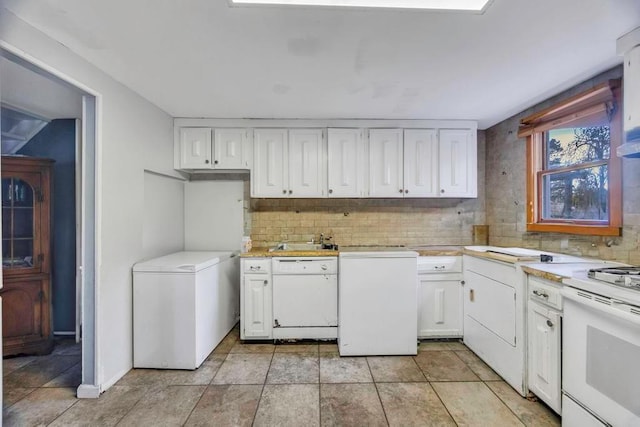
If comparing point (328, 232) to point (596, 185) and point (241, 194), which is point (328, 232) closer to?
point (241, 194)

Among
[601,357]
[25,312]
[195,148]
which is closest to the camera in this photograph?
[601,357]

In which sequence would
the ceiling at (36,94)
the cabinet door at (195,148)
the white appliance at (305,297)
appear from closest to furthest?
the ceiling at (36,94), the white appliance at (305,297), the cabinet door at (195,148)

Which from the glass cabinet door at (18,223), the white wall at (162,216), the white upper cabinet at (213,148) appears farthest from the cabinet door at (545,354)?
the glass cabinet door at (18,223)

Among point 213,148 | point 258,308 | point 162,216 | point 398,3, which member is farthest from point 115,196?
point 398,3

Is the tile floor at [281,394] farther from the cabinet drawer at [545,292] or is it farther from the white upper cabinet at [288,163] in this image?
the white upper cabinet at [288,163]

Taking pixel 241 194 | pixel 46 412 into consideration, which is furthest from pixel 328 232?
pixel 46 412

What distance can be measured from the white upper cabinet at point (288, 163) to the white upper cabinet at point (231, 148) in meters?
0.11

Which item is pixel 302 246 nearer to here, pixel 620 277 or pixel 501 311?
pixel 501 311

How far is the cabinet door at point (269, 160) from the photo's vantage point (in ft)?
10.3

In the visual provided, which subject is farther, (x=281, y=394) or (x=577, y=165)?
(x=577, y=165)

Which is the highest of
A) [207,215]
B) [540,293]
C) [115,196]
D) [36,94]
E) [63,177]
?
[36,94]

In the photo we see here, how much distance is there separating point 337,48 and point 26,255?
3.14 m

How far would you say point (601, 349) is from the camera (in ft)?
4.72

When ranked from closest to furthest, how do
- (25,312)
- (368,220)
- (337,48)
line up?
(337,48)
(25,312)
(368,220)
